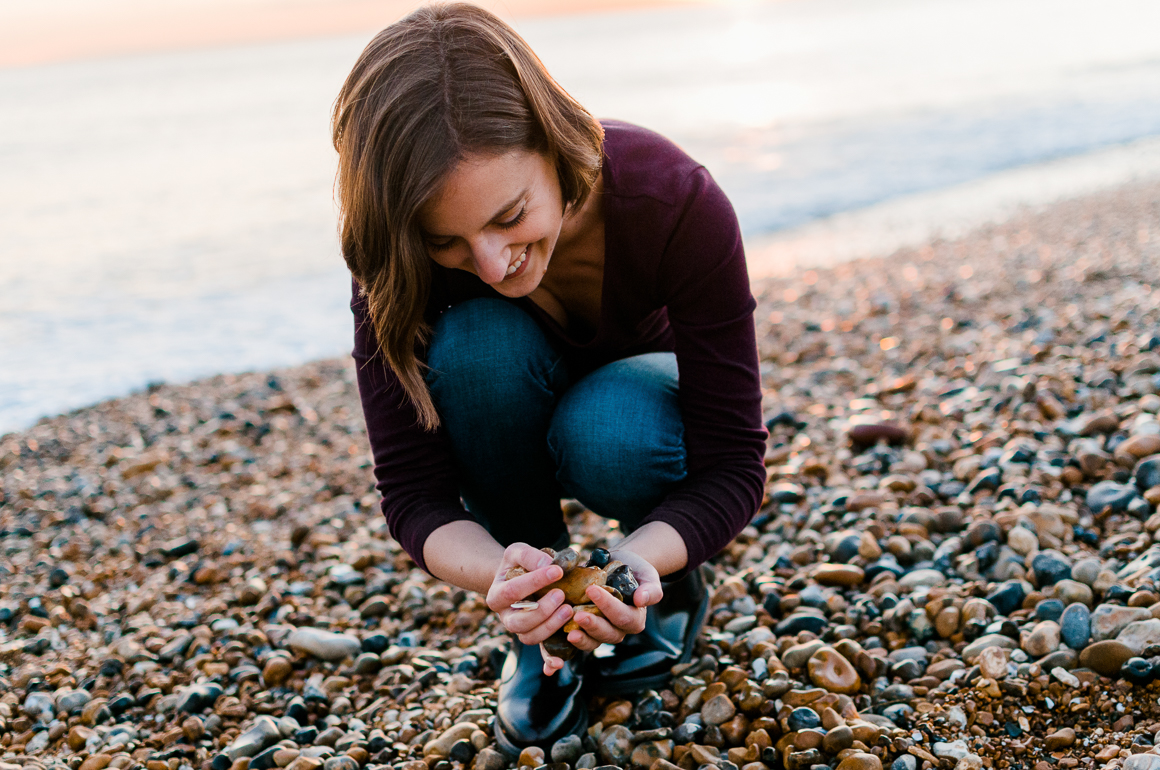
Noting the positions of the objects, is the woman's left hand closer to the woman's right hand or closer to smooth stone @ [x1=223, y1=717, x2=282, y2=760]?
the woman's right hand

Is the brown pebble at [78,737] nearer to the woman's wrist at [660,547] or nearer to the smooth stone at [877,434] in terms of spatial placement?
the woman's wrist at [660,547]

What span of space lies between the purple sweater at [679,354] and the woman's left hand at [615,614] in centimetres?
19

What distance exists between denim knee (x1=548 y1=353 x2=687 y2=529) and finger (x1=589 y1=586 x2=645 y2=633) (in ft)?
1.44

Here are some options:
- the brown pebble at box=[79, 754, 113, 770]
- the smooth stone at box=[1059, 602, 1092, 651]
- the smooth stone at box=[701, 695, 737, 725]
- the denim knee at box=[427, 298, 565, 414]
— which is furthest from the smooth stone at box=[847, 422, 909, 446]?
the brown pebble at box=[79, 754, 113, 770]

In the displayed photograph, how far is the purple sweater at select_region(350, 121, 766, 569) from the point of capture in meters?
1.92

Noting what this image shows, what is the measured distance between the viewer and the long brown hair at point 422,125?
1603 mm

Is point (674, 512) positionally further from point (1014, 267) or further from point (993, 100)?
point (993, 100)

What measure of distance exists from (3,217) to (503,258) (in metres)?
12.2

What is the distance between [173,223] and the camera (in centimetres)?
1045

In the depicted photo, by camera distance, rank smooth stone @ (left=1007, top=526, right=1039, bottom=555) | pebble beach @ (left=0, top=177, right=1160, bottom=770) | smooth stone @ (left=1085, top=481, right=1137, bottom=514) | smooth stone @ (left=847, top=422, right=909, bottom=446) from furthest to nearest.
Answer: smooth stone @ (left=847, top=422, right=909, bottom=446)
smooth stone @ (left=1085, top=481, right=1137, bottom=514)
smooth stone @ (left=1007, top=526, right=1039, bottom=555)
pebble beach @ (left=0, top=177, right=1160, bottom=770)

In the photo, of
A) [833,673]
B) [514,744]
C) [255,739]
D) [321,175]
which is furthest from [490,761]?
[321,175]

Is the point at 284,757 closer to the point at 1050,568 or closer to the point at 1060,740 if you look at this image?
the point at 1060,740

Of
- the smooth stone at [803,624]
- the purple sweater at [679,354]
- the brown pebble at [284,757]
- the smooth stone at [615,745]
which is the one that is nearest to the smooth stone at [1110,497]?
the smooth stone at [803,624]

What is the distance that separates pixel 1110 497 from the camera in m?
2.51
